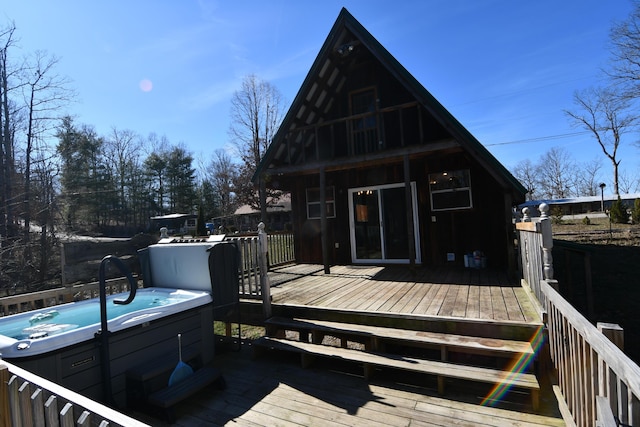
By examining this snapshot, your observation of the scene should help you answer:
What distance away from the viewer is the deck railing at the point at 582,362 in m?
1.25

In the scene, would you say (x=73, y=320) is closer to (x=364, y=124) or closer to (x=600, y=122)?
(x=364, y=124)

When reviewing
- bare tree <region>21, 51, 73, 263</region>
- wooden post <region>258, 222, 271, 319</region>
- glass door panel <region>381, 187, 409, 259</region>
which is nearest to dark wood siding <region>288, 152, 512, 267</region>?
glass door panel <region>381, 187, 409, 259</region>

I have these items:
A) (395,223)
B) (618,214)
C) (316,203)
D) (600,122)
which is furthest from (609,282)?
(600,122)

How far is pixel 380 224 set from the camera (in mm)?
7848

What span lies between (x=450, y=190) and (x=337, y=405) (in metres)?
5.69

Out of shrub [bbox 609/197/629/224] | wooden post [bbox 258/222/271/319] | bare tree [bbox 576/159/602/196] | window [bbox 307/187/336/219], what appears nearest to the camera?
wooden post [bbox 258/222/271/319]

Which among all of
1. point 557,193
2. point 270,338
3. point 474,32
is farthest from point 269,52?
point 557,193

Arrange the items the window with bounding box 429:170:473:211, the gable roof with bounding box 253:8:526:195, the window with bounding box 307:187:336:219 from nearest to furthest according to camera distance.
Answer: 1. the gable roof with bounding box 253:8:526:195
2. the window with bounding box 429:170:473:211
3. the window with bounding box 307:187:336:219

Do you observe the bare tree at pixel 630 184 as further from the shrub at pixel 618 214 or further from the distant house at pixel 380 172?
the distant house at pixel 380 172

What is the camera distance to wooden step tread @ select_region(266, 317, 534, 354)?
3107 mm

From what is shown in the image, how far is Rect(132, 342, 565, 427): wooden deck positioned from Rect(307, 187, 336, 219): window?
534 cm

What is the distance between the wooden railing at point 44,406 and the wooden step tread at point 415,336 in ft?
9.21

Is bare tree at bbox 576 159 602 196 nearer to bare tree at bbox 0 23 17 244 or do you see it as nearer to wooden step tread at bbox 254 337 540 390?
wooden step tread at bbox 254 337 540 390

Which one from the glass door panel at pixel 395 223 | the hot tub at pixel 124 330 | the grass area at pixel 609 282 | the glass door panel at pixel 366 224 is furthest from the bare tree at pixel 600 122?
the hot tub at pixel 124 330
